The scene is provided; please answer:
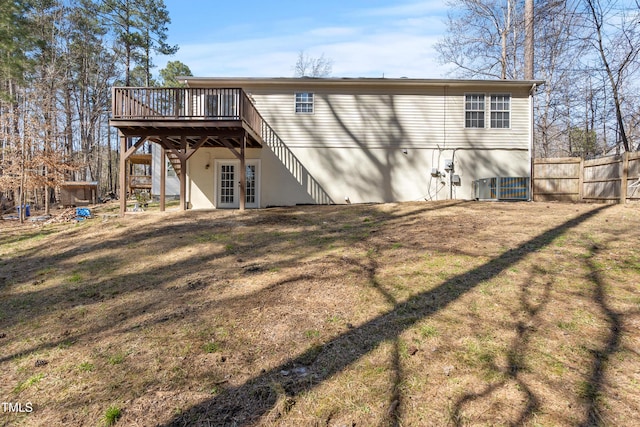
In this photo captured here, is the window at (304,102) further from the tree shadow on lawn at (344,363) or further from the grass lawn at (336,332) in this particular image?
the tree shadow on lawn at (344,363)

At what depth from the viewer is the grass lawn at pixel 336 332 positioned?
8.93 ft

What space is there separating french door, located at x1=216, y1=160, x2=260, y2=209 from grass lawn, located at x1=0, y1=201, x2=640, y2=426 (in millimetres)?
5977

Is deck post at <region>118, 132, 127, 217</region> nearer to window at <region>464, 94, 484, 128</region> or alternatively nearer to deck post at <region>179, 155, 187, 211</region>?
deck post at <region>179, 155, 187, 211</region>

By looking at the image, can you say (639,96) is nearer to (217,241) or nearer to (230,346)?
(217,241)

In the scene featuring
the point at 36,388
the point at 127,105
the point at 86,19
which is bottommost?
the point at 36,388

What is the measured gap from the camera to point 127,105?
10.5 meters

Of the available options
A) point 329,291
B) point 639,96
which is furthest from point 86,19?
point 639,96

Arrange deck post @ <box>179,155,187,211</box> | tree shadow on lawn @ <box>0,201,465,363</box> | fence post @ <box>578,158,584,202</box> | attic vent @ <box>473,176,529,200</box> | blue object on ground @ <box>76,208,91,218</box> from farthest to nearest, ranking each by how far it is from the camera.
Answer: blue object on ground @ <box>76,208,91,218</box>
attic vent @ <box>473,176,529,200</box>
fence post @ <box>578,158,584,202</box>
deck post @ <box>179,155,187,211</box>
tree shadow on lawn @ <box>0,201,465,363</box>

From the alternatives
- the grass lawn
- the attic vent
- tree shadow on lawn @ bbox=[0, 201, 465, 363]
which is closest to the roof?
the attic vent

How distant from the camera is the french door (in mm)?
13180

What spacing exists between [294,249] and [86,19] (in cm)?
2625

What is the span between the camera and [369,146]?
13.2 m

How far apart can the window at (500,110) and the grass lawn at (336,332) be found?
6.76 m

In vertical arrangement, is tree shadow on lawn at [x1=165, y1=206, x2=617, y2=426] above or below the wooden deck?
below
